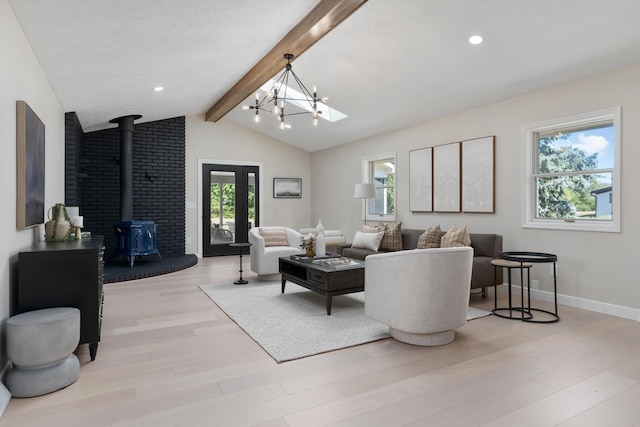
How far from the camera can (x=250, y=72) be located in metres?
5.36

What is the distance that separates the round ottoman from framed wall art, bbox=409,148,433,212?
484cm

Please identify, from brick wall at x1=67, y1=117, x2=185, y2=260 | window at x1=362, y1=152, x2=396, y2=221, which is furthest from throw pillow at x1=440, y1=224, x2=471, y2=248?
brick wall at x1=67, y1=117, x2=185, y2=260

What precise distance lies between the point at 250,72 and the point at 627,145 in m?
4.44

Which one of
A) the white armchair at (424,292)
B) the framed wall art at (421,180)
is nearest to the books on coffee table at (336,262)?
the white armchair at (424,292)

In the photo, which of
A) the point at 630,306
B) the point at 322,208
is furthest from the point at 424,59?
the point at 322,208

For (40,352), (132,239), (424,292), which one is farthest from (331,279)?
(132,239)

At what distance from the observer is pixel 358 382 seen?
2.38 meters

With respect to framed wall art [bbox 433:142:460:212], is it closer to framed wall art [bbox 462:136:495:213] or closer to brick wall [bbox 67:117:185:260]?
framed wall art [bbox 462:136:495:213]

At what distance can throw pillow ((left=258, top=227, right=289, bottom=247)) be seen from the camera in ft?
18.7

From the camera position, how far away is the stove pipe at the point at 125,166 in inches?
261

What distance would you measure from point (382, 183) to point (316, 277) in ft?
11.8

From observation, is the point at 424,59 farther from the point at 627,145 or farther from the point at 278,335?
the point at 278,335

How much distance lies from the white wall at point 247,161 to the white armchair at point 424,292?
19.3 feet

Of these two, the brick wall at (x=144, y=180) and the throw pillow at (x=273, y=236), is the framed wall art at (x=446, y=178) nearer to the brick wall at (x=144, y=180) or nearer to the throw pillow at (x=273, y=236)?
the throw pillow at (x=273, y=236)
